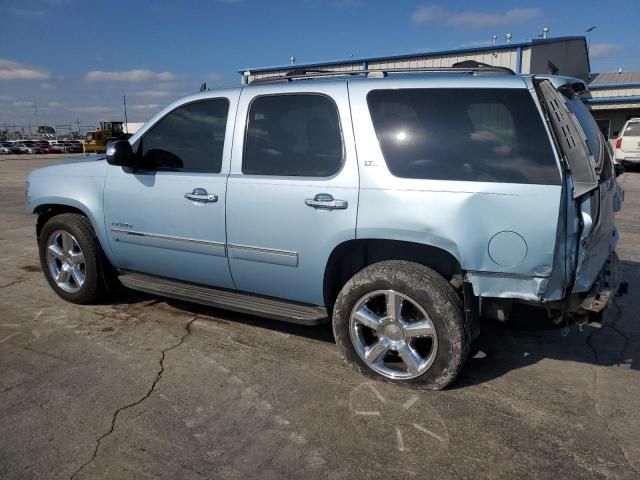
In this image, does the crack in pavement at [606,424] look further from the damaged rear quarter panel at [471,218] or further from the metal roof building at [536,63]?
the metal roof building at [536,63]

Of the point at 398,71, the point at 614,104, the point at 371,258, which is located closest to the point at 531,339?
the point at 371,258

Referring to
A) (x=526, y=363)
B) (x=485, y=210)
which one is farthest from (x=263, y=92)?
(x=526, y=363)

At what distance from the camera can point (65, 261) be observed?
15.8 feet

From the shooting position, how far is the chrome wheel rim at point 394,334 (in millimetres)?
3242

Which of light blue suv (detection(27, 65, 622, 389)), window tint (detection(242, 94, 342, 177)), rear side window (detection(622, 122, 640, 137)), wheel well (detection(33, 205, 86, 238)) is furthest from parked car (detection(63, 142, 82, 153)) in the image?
window tint (detection(242, 94, 342, 177))

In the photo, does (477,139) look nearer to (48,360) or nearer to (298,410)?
(298,410)

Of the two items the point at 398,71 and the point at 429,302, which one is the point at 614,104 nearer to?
the point at 398,71

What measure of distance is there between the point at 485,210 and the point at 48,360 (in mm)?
3184

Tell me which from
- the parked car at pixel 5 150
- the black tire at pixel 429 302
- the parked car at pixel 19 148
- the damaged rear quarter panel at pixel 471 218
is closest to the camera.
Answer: the damaged rear quarter panel at pixel 471 218

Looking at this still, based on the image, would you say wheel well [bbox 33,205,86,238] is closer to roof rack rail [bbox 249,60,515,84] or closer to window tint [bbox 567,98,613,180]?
roof rack rail [bbox 249,60,515,84]

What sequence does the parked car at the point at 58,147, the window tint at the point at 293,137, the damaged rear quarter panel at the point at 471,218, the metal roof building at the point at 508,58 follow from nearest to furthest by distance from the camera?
1. the damaged rear quarter panel at the point at 471,218
2. the window tint at the point at 293,137
3. the metal roof building at the point at 508,58
4. the parked car at the point at 58,147

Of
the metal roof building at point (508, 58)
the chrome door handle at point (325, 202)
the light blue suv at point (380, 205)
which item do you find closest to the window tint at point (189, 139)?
the light blue suv at point (380, 205)

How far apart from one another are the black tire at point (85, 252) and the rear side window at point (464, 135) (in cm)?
281

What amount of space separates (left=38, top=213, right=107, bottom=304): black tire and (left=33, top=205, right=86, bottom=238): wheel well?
0.08m
